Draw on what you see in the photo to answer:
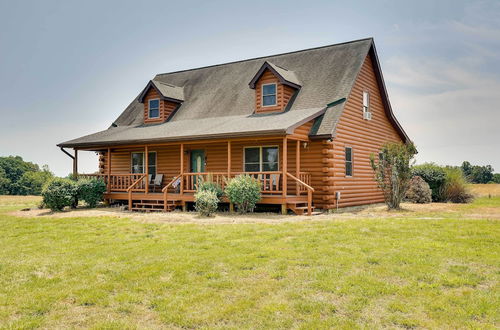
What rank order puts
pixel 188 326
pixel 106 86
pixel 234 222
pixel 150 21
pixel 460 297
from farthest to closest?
pixel 106 86, pixel 150 21, pixel 234 222, pixel 460 297, pixel 188 326

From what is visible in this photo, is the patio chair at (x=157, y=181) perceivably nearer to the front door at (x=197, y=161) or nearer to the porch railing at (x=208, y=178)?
the porch railing at (x=208, y=178)

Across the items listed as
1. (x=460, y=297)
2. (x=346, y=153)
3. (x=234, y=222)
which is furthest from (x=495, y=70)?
(x=460, y=297)

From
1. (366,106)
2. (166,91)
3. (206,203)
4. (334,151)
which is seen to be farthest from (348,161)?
(166,91)

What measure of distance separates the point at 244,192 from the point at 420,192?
1140cm

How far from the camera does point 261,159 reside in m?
18.7

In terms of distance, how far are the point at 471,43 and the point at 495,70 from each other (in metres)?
1.95

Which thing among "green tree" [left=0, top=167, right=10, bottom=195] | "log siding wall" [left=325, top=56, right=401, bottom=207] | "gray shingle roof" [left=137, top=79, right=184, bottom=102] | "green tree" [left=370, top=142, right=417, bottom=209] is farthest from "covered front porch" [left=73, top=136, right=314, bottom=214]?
"green tree" [left=0, top=167, right=10, bottom=195]

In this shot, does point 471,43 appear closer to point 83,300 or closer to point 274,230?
point 274,230

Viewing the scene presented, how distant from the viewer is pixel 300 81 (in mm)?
20547

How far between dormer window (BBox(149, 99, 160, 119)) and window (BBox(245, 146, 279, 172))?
7.10m

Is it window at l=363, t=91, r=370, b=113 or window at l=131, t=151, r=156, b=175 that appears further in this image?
window at l=131, t=151, r=156, b=175

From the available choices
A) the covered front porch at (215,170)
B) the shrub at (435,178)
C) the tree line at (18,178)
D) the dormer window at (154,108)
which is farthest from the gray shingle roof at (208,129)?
the tree line at (18,178)

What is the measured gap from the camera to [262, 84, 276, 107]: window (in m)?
19.6

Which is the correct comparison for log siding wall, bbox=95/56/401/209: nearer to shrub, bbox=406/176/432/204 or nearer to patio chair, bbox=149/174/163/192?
patio chair, bbox=149/174/163/192
